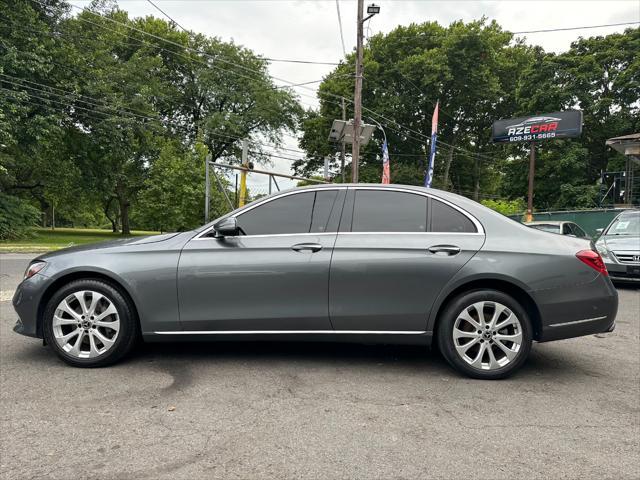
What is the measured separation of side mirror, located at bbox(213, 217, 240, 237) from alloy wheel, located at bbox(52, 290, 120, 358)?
3.55 feet

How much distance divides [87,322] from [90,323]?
27mm

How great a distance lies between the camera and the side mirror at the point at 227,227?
3.71 m

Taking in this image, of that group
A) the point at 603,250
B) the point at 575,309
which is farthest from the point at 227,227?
the point at 603,250

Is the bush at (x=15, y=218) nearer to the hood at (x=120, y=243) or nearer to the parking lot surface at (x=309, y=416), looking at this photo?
the parking lot surface at (x=309, y=416)

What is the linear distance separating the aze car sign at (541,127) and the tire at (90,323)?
81.0 ft

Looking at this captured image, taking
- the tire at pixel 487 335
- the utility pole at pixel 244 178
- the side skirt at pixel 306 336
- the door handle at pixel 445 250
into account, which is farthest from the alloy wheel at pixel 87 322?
the utility pole at pixel 244 178

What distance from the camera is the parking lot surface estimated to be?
7.72 ft

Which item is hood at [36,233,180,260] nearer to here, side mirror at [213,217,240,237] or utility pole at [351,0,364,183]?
side mirror at [213,217,240,237]

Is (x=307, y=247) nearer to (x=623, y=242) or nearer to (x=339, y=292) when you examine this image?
(x=339, y=292)

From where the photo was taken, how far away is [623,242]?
30.9 ft

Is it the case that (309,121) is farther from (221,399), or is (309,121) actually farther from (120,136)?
(221,399)

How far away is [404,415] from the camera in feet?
9.75

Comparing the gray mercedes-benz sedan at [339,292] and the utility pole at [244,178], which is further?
the utility pole at [244,178]

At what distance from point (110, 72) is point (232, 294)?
2659cm
